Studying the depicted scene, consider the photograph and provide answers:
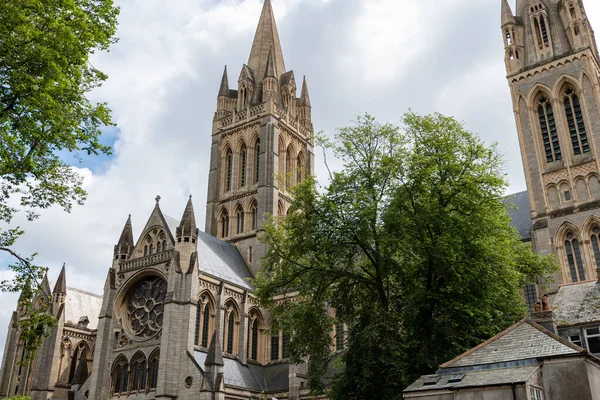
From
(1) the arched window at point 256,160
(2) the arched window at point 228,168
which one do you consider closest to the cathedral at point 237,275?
(1) the arched window at point 256,160

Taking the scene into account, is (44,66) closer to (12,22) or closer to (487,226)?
(12,22)

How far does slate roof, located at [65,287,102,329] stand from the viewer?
1937 inches

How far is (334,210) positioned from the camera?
23.8 m

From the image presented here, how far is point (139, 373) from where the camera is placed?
36812 millimetres

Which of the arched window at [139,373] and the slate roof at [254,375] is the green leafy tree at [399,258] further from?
the arched window at [139,373]

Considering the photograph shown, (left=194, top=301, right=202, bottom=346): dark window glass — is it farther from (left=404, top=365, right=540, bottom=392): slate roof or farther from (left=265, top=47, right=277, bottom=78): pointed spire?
(left=265, top=47, right=277, bottom=78): pointed spire

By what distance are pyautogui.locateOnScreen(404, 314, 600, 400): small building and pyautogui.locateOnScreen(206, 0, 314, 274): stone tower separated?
31026 mm

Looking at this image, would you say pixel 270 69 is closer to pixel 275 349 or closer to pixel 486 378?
pixel 275 349

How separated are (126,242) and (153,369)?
32.1ft

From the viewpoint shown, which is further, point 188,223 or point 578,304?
point 188,223

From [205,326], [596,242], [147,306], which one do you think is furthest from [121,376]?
[596,242]

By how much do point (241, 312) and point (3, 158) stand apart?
2824cm

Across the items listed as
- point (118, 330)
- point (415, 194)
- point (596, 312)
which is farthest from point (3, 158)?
point (118, 330)

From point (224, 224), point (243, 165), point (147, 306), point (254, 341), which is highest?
point (243, 165)
